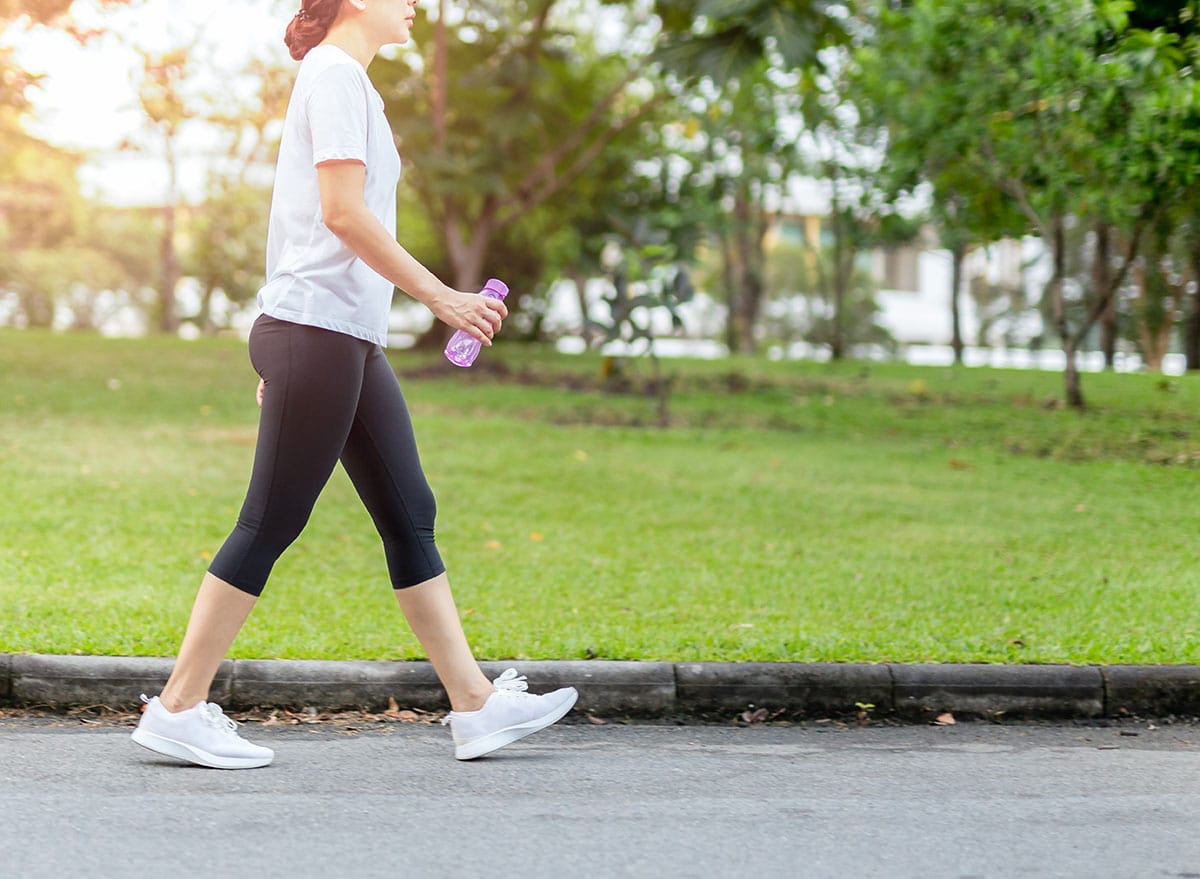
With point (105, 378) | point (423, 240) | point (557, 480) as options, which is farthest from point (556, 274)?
point (557, 480)

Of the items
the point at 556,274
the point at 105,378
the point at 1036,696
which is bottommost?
the point at 1036,696

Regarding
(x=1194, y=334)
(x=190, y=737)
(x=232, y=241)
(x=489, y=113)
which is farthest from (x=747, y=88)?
(x=232, y=241)

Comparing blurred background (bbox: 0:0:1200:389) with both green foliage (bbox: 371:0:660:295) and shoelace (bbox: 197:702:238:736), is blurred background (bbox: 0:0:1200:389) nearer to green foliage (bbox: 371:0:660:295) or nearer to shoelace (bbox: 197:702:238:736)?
green foliage (bbox: 371:0:660:295)

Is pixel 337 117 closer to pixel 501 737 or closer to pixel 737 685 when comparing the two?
pixel 501 737

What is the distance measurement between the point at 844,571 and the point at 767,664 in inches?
78.7

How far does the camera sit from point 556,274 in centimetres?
2930

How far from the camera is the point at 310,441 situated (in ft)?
12.1

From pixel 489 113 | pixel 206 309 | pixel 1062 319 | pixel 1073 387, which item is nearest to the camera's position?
pixel 1062 319

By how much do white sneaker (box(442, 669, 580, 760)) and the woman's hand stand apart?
1066mm

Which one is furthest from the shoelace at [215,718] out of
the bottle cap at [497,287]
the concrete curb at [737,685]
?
the bottle cap at [497,287]

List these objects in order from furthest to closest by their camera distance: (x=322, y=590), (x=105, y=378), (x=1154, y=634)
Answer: (x=105, y=378) → (x=322, y=590) → (x=1154, y=634)

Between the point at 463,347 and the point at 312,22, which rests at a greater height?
the point at 312,22

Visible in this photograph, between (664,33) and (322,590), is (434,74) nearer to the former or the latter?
(664,33)

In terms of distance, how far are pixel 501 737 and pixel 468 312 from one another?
48.5 inches
